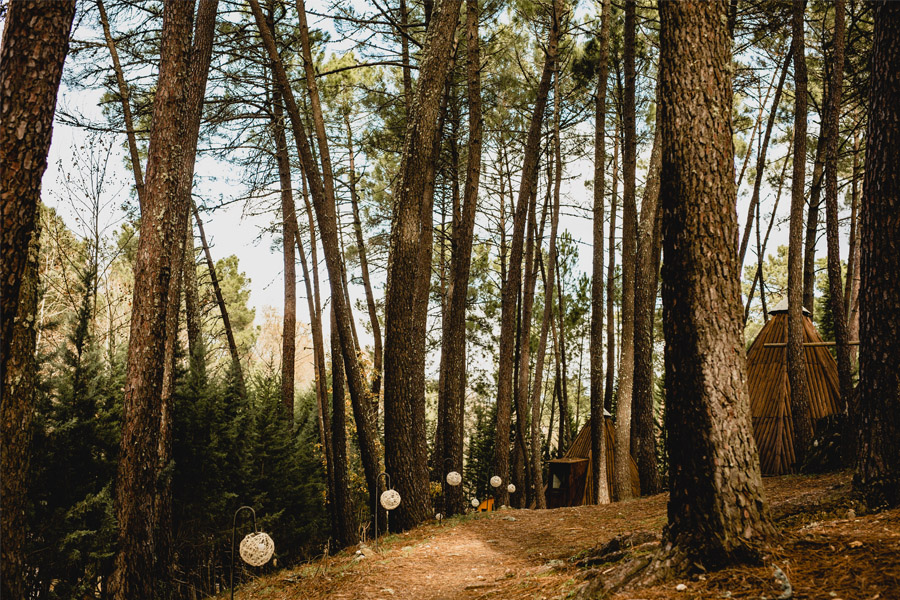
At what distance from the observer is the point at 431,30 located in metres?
6.29

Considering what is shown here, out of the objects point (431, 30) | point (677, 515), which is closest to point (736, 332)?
point (677, 515)

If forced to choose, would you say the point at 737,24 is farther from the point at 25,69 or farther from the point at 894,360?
the point at 25,69

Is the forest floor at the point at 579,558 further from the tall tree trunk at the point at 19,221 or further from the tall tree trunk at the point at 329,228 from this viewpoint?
the tall tree trunk at the point at 19,221

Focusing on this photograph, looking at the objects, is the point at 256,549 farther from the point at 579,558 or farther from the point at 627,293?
the point at 627,293

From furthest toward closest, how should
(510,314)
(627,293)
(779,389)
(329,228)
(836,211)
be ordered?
(627,293) < (510,314) < (779,389) < (329,228) < (836,211)

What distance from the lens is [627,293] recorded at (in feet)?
33.1

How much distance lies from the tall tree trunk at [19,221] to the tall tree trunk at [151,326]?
6.40 feet

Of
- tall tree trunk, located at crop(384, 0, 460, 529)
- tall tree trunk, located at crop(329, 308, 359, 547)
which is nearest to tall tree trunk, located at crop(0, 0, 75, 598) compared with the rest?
tall tree trunk, located at crop(384, 0, 460, 529)

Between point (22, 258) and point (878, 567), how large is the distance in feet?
13.5

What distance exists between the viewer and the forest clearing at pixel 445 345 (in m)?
2.76

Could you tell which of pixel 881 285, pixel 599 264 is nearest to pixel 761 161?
pixel 599 264

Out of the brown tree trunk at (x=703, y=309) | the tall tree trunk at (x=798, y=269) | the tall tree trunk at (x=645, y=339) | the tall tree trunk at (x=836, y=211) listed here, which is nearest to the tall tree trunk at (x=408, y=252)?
the brown tree trunk at (x=703, y=309)

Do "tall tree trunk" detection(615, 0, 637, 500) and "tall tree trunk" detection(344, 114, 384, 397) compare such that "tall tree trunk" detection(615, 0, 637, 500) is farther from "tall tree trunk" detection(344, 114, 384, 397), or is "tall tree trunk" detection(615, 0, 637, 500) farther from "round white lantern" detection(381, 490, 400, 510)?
"tall tree trunk" detection(344, 114, 384, 397)

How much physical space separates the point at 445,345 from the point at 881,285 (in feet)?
24.1
